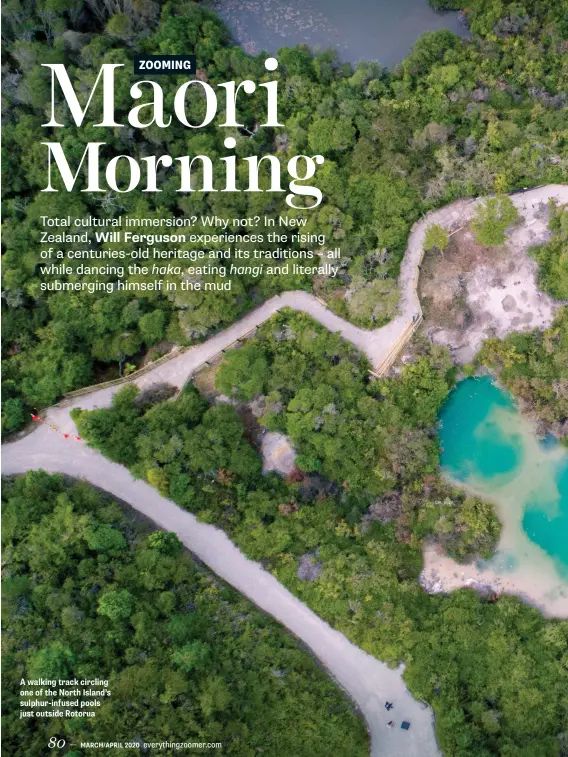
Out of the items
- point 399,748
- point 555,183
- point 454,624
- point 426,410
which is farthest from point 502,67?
point 399,748

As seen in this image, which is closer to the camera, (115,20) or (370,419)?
(370,419)

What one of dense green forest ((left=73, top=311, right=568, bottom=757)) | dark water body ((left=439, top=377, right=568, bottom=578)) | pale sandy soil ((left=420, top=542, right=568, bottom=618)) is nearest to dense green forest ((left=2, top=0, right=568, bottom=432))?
dense green forest ((left=73, top=311, right=568, bottom=757))

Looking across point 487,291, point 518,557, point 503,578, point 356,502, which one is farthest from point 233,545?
point 487,291

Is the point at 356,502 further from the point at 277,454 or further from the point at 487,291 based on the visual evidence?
the point at 487,291

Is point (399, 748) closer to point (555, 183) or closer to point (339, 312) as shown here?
point (339, 312)

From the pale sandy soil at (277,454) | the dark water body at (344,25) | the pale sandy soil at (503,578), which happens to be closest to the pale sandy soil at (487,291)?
the pale sandy soil at (277,454)

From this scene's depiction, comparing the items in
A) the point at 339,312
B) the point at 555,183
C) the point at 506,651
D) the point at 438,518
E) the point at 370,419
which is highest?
the point at 555,183

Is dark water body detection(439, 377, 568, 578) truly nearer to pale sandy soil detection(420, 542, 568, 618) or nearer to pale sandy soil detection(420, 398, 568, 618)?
pale sandy soil detection(420, 398, 568, 618)
